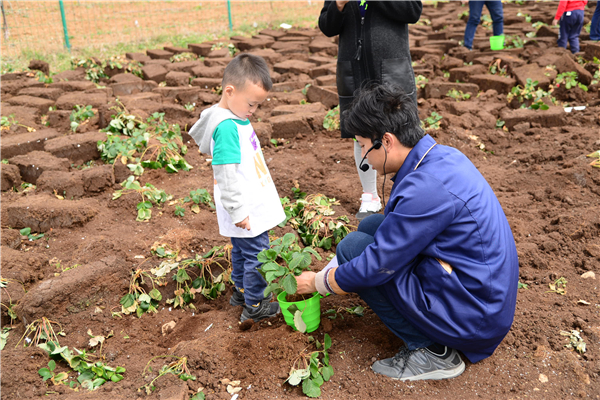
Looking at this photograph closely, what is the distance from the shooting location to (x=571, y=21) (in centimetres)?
747

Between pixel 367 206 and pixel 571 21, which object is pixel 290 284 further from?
pixel 571 21

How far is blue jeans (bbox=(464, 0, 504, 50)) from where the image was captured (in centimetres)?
771

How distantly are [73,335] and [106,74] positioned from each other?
634cm

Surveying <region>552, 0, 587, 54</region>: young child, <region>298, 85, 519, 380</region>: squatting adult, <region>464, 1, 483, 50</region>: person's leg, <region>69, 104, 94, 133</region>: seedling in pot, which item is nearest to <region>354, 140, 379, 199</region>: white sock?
<region>298, 85, 519, 380</region>: squatting adult

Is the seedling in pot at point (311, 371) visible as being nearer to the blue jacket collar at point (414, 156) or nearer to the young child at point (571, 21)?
the blue jacket collar at point (414, 156)

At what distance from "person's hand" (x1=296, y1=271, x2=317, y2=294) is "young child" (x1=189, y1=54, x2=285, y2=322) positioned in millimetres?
355

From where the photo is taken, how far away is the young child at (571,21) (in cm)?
738

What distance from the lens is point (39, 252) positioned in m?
3.30

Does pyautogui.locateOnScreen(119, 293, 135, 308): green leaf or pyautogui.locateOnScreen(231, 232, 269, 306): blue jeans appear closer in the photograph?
pyautogui.locateOnScreen(231, 232, 269, 306): blue jeans

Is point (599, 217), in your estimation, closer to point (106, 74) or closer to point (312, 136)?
point (312, 136)

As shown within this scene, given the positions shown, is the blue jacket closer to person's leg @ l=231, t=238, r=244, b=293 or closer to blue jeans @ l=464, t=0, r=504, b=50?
person's leg @ l=231, t=238, r=244, b=293

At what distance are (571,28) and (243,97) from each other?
7319 millimetres

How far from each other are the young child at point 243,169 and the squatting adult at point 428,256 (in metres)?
0.51

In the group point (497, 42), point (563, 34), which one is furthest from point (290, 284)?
point (563, 34)
